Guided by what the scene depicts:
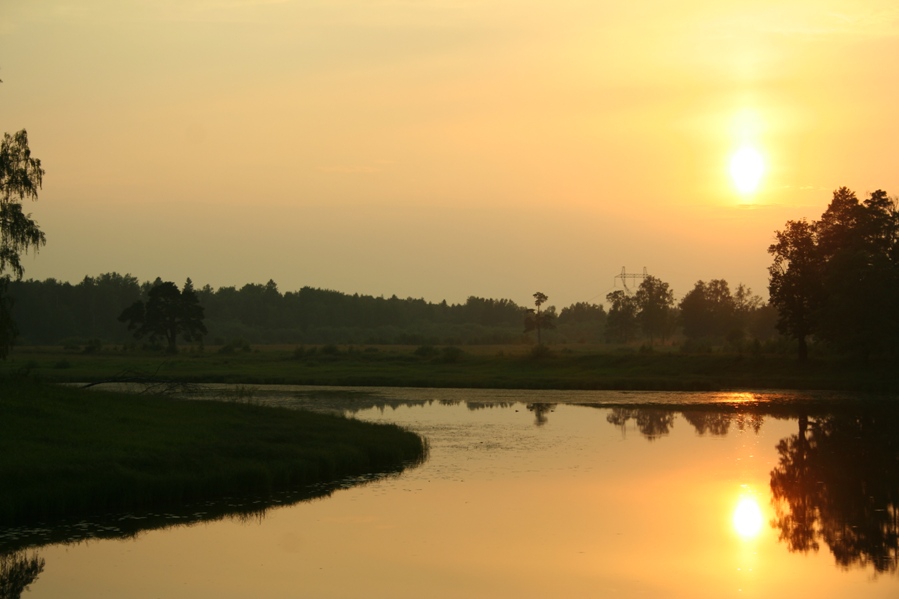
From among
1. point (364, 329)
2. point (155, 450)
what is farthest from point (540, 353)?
point (364, 329)

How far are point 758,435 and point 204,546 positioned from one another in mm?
25161

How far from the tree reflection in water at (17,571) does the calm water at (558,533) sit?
0.17 meters

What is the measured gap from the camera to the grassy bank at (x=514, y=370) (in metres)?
62.5

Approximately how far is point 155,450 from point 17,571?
27.6 feet

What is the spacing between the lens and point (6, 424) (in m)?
25.7

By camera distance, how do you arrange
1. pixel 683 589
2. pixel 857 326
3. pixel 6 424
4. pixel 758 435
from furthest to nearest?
1. pixel 857 326
2. pixel 758 435
3. pixel 6 424
4. pixel 683 589

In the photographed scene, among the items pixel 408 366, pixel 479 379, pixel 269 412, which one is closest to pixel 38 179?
pixel 269 412

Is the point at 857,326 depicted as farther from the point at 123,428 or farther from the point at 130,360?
the point at 130,360

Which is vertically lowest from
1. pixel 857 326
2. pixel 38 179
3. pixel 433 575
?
pixel 433 575

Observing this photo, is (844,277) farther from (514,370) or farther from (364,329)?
(364,329)

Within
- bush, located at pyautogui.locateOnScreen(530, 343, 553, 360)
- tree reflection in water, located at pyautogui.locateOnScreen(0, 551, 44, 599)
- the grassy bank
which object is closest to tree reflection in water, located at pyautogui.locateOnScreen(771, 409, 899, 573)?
tree reflection in water, located at pyautogui.locateOnScreen(0, 551, 44, 599)

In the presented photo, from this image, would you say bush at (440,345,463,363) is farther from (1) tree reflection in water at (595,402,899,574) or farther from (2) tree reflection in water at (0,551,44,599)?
(2) tree reflection in water at (0,551,44,599)

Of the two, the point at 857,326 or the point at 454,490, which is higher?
the point at 857,326

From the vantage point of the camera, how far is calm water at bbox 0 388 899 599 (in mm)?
17125
